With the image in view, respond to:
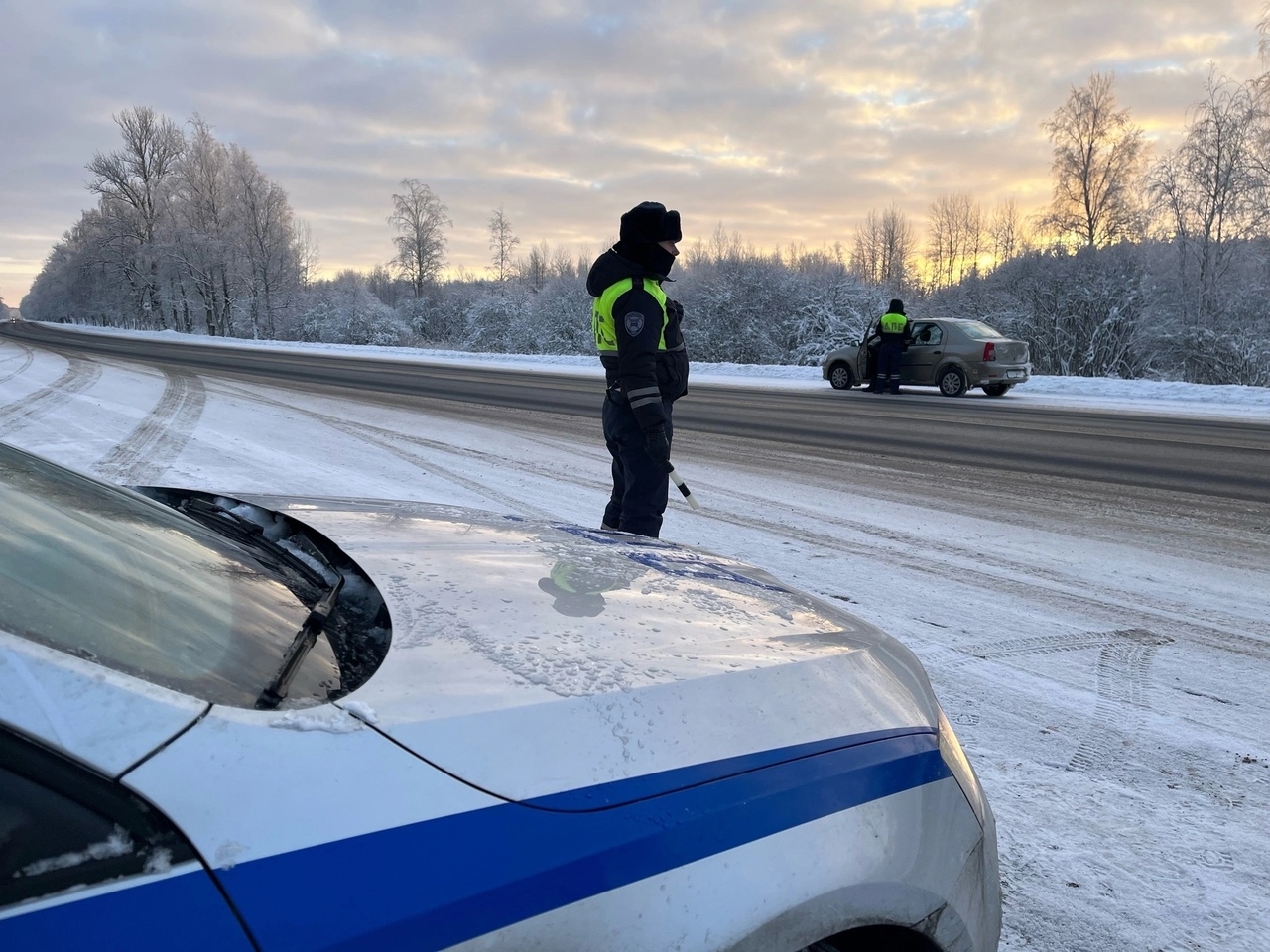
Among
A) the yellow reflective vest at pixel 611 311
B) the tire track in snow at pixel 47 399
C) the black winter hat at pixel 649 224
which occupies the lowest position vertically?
the tire track in snow at pixel 47 399

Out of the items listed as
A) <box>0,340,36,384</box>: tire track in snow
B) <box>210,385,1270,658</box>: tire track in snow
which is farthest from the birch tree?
<box>210,385,1270,658</box>: tire track in snow

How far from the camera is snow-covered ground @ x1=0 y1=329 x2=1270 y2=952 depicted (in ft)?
7.50

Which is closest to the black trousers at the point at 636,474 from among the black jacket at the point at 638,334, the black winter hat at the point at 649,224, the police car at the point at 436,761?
the black jacket at the point at 638,334

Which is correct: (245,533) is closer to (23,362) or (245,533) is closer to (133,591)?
(133,591)

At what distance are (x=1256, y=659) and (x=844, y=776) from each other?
3.43 metres

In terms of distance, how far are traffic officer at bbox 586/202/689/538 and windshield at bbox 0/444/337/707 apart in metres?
2.49

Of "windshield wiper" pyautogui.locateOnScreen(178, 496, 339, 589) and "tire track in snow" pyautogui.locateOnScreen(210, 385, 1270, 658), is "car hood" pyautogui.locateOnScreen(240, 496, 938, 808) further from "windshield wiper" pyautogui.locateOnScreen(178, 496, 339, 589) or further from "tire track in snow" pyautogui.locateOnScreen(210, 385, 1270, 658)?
"tire track in snow" pyautogui.locateOnScreen(210, 385, 1270, 658)

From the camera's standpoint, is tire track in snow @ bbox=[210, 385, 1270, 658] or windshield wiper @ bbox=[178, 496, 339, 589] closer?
windshield wiper @ bbox=[178, 496, 339, 589]

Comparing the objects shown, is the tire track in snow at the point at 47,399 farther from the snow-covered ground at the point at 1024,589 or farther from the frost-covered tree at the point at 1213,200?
the frost-covered tree at the point at 1213,200

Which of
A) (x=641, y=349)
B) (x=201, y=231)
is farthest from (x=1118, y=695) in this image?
(x=201, y=231)

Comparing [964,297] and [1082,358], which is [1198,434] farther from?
[964,297]

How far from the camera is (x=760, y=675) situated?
1.42 m

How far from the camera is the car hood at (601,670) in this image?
1119mm

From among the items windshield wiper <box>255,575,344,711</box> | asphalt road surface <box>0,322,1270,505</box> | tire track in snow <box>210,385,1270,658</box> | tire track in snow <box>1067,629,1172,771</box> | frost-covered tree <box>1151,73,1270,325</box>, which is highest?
frost-covered tree <box>1151,73,1270,325</box>
